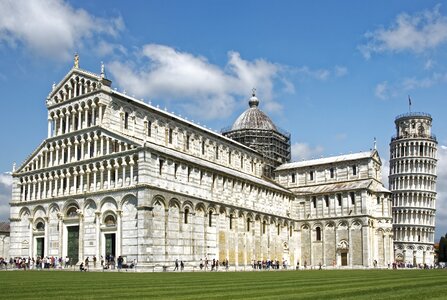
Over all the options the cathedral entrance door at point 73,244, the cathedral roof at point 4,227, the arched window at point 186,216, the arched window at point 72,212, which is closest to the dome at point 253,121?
the arched window at point 186,216

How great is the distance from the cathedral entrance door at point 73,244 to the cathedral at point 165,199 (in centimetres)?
12

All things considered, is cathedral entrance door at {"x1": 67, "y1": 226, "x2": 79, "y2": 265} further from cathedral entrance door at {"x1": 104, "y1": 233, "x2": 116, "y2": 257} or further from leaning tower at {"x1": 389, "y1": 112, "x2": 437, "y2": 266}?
leaning tower at {"x1": 389, "y1": 112, "x2": 437, "y2": 266}

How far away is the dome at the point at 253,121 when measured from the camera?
8325 centimetres

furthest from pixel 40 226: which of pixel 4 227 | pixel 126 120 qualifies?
pixel 4 227

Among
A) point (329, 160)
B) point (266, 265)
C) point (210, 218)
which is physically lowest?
point (266, 265)

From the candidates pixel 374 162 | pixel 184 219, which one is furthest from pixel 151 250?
pixel 374 162

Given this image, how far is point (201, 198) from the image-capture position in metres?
52.4

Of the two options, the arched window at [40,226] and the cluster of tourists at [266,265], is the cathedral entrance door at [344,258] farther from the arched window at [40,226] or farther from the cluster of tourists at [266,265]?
the arched window at [40,226]

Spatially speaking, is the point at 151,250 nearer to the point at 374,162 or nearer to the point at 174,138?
the point at 174,138

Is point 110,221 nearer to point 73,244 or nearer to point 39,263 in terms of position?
point 73,244

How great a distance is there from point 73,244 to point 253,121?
39982 millimetres

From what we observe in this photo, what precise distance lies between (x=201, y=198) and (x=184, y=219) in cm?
344

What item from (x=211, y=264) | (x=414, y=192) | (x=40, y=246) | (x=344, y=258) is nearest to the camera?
(x=211, y=264)

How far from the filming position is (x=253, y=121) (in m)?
83.9
